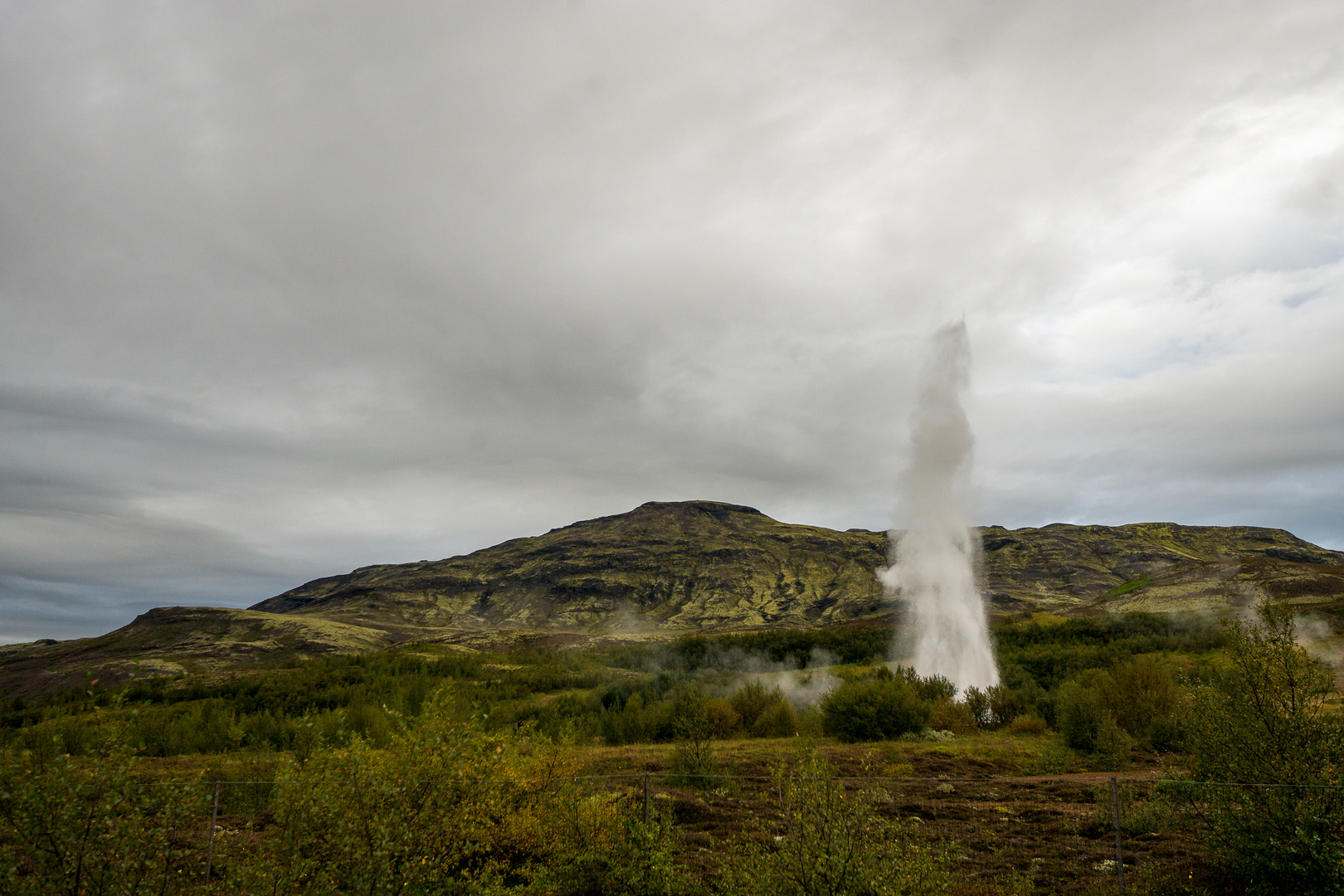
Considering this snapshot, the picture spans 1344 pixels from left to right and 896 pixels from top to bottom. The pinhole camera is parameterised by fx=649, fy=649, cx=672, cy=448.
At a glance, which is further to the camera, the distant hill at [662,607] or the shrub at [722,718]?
the distant hill at [662,607]

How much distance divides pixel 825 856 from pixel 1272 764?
9606 millimetres

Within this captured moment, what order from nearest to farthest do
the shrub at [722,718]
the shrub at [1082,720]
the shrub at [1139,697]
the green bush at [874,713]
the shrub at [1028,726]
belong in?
the shrub at [1082,720] → the shrub at [1139,697] → the green bush at [874,713] → the shrub at [1028,726] → the shrub at [722,718]

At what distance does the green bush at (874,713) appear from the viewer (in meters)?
34.2

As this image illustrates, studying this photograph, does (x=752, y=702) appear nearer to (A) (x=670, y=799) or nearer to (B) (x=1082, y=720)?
(B) (x=1082, y=720)

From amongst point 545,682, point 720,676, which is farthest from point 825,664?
point 545,682

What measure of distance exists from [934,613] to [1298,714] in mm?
44223

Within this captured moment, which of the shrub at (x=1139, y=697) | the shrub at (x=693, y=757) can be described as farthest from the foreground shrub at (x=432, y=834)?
the shrub at (x=1139, y=697)

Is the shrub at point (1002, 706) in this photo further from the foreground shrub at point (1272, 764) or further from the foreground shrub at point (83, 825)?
the foreground shrub at point (83, 825)

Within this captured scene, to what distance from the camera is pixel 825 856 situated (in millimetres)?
6883

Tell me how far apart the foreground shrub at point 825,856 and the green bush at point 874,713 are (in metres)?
29.1

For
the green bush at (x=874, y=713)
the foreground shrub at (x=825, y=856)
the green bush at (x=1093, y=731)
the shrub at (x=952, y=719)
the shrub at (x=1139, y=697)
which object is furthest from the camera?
the shrub at (x=952, y=719)

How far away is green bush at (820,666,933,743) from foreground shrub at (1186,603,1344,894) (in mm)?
22633

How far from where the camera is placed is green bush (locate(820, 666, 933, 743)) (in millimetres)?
34219

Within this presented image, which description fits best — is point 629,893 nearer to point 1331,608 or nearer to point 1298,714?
point 1298,714
